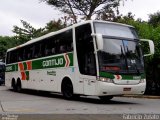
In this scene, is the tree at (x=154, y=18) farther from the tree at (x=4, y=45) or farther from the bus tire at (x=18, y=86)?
the bus tire at (x=18, y=86)

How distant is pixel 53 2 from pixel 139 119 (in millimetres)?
33247

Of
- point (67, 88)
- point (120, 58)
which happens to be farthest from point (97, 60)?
point (67, 88)

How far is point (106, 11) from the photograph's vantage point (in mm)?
42344

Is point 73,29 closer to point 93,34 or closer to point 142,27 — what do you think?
point 93,34

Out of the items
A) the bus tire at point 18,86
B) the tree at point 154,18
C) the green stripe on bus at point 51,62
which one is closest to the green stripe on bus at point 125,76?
the green stripe on bus at point 51,62

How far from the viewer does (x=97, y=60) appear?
16.5 metres

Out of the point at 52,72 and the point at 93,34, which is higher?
the point at 93,34

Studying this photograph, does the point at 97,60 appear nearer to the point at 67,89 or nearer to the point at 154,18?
the point at 67,89

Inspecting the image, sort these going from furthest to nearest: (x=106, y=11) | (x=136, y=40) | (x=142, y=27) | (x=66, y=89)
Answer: (x=106, y=11)
(x=142, y=27)
(x=66, y=89)
(x=136, y=40)

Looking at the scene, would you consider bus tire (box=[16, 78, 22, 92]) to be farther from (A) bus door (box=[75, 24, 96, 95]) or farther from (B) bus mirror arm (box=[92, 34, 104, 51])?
(B) bus mirror arm (box=[92, 34, 104, 51])

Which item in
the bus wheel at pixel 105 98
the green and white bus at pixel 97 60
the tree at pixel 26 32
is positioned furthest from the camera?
the tree at pixel 26 32

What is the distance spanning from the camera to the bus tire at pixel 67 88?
1911 cm

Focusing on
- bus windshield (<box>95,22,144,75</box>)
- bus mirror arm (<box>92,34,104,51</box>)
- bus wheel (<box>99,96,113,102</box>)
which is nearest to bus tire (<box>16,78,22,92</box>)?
bus wheel (<box>99,96,113,102</box>)

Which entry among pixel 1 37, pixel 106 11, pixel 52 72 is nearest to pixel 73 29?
pixel 52 72
